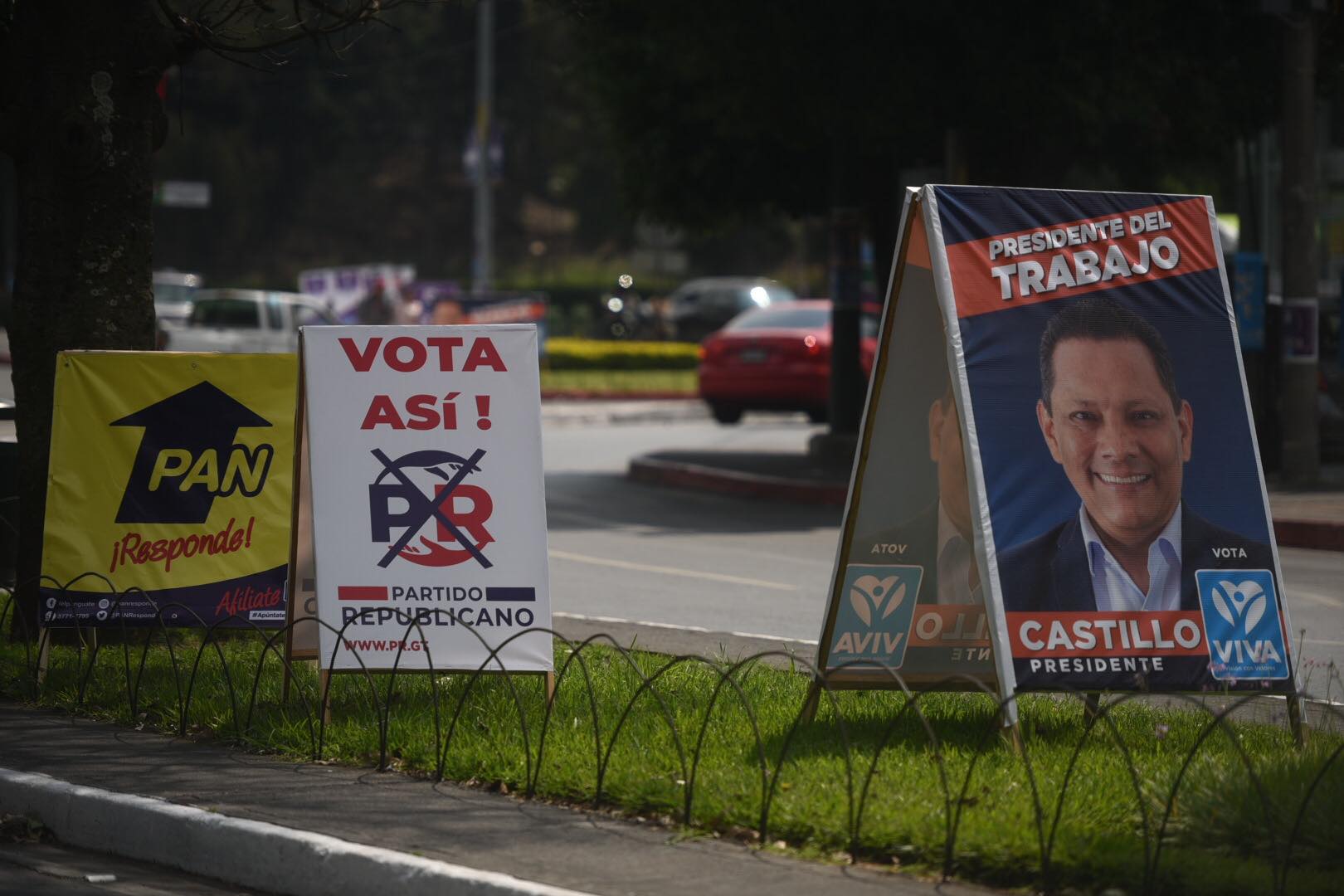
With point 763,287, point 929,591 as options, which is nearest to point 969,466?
point 929,591

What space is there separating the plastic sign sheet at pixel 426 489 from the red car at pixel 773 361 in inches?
583

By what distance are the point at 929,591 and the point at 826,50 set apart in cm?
1001

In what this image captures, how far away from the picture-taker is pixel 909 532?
6301 mm

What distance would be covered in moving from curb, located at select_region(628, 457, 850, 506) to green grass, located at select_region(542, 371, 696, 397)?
38.6ft

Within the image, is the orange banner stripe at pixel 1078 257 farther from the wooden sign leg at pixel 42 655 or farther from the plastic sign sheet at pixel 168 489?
the wooden sign leg at pixel 42 655

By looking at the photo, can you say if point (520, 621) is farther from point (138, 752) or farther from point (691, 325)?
point (691, 325)

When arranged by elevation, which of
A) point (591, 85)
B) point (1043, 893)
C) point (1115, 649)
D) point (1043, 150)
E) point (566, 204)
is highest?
point (566, 204)

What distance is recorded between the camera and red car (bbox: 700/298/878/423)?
71.3 ft

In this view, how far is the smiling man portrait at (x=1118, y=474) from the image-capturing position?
A: 5902mm

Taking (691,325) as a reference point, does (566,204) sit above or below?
above

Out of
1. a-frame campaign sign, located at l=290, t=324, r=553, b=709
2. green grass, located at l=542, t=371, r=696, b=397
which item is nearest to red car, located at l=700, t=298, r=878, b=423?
green grass, located at l=542, t=371, r=696, b=397

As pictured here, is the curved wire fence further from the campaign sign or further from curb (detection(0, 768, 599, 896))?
curb (detection(0, 768, 599, 896))

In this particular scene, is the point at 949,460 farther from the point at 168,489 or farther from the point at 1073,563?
the point at 168,489

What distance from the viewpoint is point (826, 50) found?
15.5m
